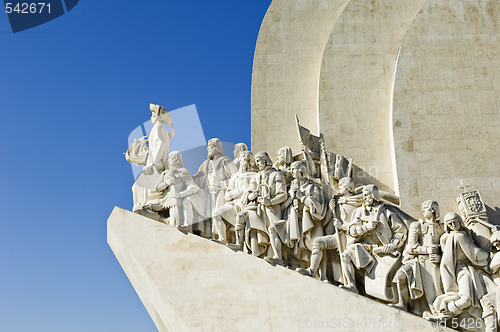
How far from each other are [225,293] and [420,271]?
2.18 meters

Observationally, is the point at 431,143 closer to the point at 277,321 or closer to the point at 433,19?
the point at 433,19

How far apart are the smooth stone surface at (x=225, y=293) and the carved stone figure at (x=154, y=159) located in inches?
20.9

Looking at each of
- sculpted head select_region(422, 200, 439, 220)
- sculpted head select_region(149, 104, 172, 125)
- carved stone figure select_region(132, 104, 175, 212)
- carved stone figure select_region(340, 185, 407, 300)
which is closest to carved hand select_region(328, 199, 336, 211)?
carved stone figure select_region(340, 185, 407, 300)

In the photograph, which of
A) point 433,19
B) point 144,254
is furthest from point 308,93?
point 144,254

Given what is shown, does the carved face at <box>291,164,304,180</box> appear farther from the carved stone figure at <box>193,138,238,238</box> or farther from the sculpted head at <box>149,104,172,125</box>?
the sculpted head at <box>149,104,172,125</box>

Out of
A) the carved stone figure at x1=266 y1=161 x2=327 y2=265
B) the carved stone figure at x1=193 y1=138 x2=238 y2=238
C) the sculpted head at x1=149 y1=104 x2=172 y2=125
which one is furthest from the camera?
the sculpted head at x1=149 y1=104 x2=172 y2=125

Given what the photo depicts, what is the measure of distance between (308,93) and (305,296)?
4001 mm

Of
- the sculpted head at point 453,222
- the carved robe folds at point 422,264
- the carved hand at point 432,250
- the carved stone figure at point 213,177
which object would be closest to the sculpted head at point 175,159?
the carved stone figure at point 213,177

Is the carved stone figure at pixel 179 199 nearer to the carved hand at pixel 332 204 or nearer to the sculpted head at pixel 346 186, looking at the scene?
the carved hand at pixel 332 204

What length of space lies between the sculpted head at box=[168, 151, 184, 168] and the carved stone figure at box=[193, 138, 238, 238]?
267 millimetres

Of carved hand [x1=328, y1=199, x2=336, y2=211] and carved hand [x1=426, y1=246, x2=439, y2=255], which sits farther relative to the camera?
carved hand [x1=328, y1=199, x2=336, y2=211]

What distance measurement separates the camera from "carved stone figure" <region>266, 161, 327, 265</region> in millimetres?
7539

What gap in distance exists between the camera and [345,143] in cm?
901

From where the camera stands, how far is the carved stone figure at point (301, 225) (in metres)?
7.54
